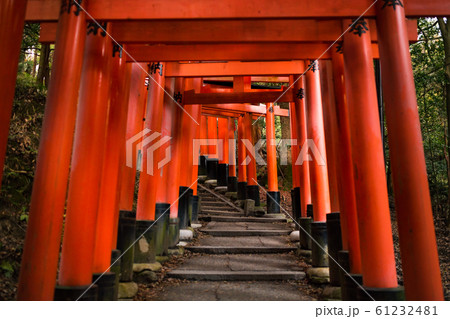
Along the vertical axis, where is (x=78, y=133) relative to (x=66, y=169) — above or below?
→ above

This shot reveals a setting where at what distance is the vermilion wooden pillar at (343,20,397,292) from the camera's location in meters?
3.46

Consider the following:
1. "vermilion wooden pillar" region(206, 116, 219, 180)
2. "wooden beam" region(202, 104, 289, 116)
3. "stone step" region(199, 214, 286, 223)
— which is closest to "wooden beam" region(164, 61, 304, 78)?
"wooden beam" region(202, 104, 289, 116)

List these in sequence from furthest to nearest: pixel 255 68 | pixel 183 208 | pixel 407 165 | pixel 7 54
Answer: pixel 183 208
pixel 255 68
pixel 407 165
pixel 7 54

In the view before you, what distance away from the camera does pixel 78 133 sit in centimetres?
367

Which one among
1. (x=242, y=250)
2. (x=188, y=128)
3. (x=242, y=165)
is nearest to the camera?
(x=242, y=250)

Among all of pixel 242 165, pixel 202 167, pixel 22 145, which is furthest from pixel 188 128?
pixel 202 167

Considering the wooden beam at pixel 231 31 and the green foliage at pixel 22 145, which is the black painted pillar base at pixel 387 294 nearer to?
the wooden beam at pixel 231 31

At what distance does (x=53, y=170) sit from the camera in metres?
3.25

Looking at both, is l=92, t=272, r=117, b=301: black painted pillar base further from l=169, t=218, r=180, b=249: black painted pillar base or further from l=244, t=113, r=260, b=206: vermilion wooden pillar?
l=244, t=113, r=260, b=206: vermilion wooden pillar

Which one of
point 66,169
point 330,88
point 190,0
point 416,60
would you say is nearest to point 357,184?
point 330,88

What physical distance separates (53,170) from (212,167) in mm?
12874

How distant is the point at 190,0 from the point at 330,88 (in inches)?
94.1

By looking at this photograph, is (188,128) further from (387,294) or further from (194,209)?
(387,294)

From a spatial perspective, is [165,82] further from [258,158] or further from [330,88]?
[258,158]
